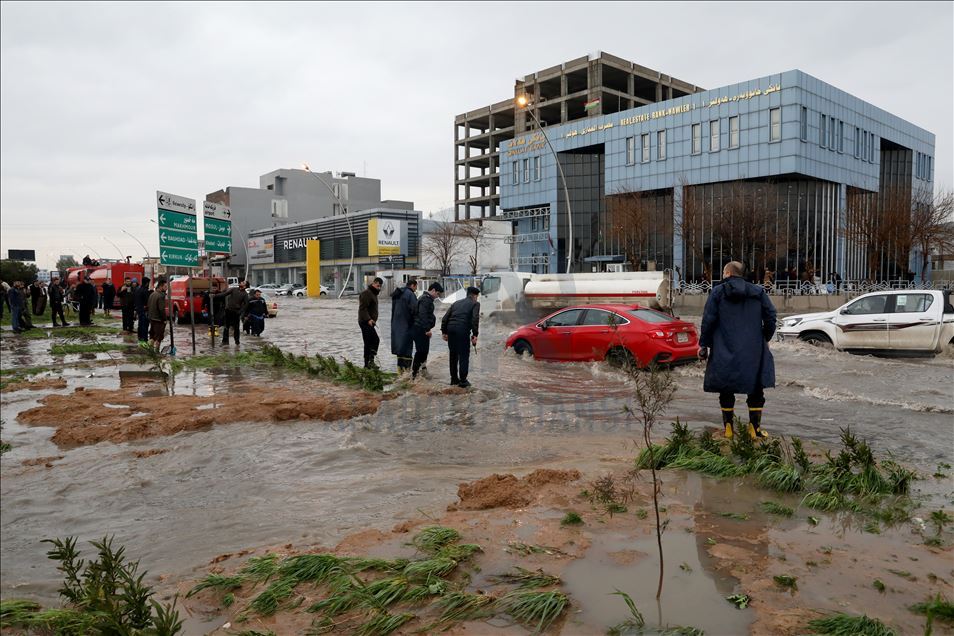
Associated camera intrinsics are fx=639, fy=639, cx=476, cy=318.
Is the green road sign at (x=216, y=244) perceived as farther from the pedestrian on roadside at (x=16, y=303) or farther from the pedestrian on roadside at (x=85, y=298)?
the pedestrian on roadside at (x=85, y=298)

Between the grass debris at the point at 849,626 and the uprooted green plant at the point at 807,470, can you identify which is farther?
the uprooted green plant at the point at 807,470

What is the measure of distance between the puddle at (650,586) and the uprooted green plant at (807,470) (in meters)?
0.66

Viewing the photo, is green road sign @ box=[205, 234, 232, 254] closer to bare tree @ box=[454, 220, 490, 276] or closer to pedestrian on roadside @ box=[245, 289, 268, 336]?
pedestrian on roadside @ box=[245, 289, 268, 336]

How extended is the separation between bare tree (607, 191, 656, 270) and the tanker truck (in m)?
21.5

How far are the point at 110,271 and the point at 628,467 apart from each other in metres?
39.1

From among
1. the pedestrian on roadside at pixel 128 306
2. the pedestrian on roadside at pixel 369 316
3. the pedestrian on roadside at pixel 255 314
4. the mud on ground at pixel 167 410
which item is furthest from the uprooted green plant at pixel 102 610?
the pedestrian on roadside at pixel 128 306

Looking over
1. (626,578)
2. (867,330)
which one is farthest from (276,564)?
(867,330)

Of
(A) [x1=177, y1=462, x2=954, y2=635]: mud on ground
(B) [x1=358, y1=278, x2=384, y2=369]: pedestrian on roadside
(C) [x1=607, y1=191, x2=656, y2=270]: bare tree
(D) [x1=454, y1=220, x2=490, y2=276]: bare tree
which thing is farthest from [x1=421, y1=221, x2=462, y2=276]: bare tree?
(A) [x1=177, y1=462, x2=954, y2=635]: mud on ground

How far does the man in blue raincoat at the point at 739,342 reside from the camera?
21.4 ft

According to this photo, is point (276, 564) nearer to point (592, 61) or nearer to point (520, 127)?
point (592, 61)

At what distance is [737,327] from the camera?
661 cm

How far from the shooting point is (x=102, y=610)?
10.5 ft

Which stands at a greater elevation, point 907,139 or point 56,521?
point 907,139

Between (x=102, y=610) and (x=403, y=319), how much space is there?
27.7 feet
